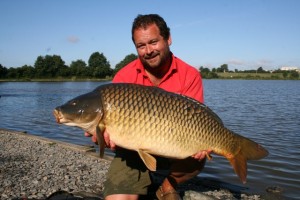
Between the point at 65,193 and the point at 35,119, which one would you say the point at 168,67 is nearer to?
the point at 65,193

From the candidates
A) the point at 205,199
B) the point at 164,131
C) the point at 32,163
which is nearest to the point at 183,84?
the point at 164,131

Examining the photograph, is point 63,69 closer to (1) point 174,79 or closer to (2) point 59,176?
(2) point 59,176

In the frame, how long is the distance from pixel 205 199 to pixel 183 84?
148cm

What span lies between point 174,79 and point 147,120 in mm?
925

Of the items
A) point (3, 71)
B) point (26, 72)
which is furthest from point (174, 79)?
point (26, 72)

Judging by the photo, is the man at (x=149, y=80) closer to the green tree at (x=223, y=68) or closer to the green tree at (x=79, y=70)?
the green tree at (x=79, y=70)

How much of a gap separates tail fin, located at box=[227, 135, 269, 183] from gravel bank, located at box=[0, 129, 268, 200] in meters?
1.24

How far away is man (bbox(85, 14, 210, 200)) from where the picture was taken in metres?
3.25

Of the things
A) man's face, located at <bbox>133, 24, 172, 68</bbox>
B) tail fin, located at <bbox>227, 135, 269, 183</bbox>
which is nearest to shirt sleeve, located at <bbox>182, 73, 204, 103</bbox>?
man's face, located at <bbox>133, 24, 172, 68</bbox>

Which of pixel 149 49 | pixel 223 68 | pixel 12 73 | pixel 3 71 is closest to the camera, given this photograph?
pixel 149 49

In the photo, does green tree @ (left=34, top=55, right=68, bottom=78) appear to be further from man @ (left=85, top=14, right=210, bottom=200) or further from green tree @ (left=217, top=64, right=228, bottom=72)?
man @ (left=85, top=14, right=210, bottom=200)

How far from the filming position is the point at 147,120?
263cm

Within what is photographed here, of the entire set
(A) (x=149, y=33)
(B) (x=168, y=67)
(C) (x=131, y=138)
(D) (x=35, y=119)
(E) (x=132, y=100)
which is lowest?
(D) (x=35, y=119)

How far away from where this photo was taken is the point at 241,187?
516cm
